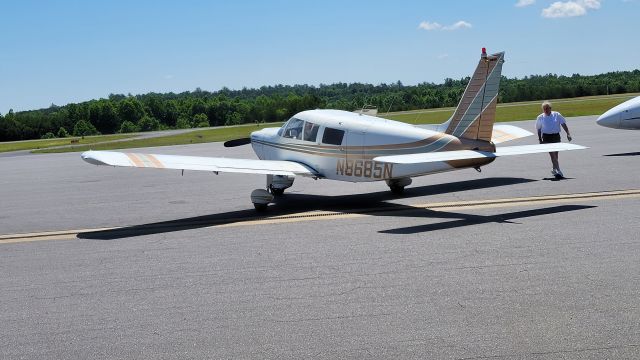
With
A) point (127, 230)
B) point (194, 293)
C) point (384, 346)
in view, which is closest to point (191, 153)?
point (127, 230)

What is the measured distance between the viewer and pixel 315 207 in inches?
604

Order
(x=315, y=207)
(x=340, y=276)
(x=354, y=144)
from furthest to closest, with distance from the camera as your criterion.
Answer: (x=315, y=207)
(x=354, y=144)
(x=340, y=276)

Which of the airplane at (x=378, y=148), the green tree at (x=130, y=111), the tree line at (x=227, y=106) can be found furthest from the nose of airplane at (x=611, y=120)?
the green tree at (x=130, y=111)

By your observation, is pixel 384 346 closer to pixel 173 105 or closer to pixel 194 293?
pixel 194 293

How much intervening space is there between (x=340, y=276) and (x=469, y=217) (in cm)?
466

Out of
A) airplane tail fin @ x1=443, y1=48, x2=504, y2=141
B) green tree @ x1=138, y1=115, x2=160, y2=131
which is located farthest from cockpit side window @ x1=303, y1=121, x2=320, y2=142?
green tree @ x1=138, y1=115, x2=160, y2=131

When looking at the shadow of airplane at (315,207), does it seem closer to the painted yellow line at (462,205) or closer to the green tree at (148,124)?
the painted yellow line at (462,205)

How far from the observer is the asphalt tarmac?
257 inches

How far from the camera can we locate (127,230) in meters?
13.5

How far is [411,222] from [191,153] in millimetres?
26306

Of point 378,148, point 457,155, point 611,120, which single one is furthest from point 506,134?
point 457,155

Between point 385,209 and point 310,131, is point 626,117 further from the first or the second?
point 385,209

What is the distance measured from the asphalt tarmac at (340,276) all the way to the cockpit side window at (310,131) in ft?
4.94

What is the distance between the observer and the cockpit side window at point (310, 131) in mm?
15931
